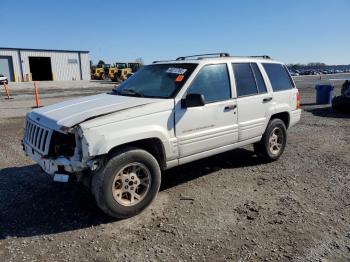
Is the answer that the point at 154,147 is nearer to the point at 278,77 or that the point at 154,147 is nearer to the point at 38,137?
the point at 38,137

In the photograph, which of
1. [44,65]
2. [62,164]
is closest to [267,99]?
[62,164]

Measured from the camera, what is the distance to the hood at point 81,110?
3743 millimetres

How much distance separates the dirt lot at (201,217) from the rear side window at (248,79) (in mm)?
1356

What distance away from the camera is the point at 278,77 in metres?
6.18

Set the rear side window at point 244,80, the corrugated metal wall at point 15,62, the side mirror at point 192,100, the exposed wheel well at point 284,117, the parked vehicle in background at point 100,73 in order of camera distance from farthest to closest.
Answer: the parked vehicle in background at point 100,73
the corrugated metal wall at point 15,62
the exposed wheel well at point 284,117
the rear side window at point 244,80
the side mirror at point 192,100

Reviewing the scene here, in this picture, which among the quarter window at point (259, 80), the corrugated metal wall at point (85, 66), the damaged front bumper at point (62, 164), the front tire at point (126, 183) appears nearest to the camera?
the damaged front bumper at point (62, 164)

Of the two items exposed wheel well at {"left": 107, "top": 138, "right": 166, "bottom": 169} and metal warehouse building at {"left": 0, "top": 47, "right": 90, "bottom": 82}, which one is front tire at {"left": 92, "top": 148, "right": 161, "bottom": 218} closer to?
exposed wheel well at {"left": 107, "top": 138, "right": 166, "bottom": 169}

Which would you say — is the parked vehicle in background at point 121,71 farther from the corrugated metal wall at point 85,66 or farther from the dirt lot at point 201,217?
the dirt lot at point 201,217

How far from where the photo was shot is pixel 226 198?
4.58 meters

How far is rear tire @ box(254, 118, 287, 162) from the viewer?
232 inches

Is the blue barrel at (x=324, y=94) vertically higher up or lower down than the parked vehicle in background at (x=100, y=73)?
lower down

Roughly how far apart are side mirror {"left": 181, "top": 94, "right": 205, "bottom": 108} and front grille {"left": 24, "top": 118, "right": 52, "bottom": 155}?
5.55 ft

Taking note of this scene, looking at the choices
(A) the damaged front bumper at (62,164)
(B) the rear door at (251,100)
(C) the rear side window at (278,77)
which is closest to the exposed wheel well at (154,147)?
(A) the damaged front bumper at (62,164)

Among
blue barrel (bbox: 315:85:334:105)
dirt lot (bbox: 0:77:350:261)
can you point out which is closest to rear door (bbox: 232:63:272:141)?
dirt lot (bbox: 0:77:350:261)
